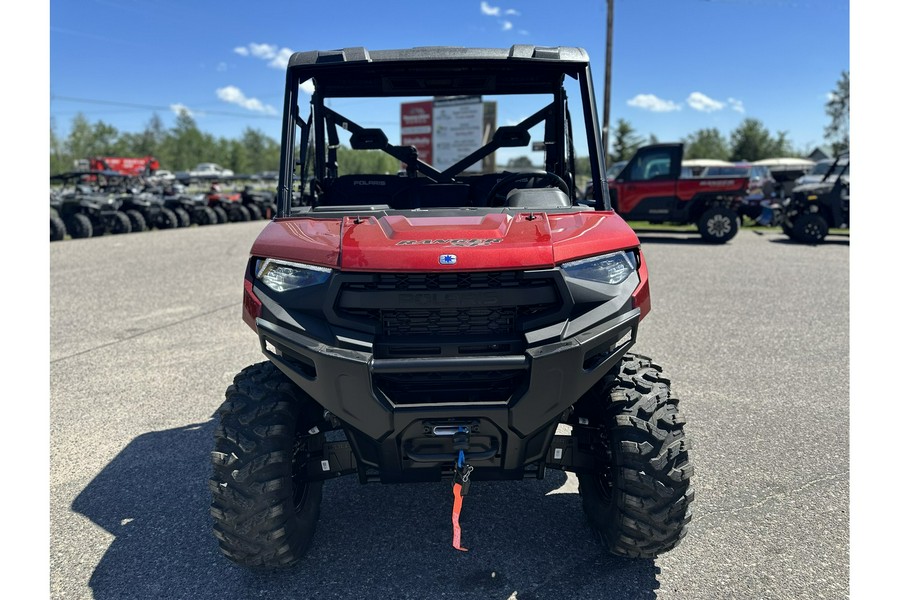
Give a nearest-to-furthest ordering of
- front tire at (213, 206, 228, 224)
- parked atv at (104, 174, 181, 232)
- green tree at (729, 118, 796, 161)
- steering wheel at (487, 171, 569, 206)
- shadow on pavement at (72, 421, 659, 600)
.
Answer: shadow on pavement at (72, 421, 659, 600)
steering wheel at (487, 171, 569, 206)
parked atv at (104, 174, 181, 232)
front tire at (213, 206, 228, 224)
green tree at (729, 118, 796, 161)

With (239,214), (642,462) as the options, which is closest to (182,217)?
(239,214)

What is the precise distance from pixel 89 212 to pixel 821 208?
18071mm

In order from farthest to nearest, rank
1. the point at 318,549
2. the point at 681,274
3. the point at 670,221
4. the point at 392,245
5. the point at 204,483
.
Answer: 1. the point at 670,221
2. the point at 681,274
3. the point at 204,483
4. the point at 318,549
5. the point at 392,245

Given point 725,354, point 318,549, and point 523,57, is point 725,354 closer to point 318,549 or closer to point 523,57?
point 523,57

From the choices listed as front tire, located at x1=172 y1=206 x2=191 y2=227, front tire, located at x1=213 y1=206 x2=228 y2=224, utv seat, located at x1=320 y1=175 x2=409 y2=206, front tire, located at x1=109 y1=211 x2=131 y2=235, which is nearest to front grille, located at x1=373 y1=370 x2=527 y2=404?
utv seat, located at x1=320 y1=175 x2=409 y2=206

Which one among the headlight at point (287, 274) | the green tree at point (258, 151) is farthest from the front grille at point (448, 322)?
the green tree at point (258, 151)

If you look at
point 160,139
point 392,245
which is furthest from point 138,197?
point 160,139

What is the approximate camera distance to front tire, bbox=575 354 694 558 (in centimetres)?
226

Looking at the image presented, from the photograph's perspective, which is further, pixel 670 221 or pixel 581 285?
→ pixel 670 221

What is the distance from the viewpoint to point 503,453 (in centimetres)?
222

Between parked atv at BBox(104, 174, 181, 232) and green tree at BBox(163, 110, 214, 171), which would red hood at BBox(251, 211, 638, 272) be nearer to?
parked atv at BBox(104, 174, 181, 232)

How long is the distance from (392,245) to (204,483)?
195 centimetres

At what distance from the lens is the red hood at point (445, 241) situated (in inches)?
81.4

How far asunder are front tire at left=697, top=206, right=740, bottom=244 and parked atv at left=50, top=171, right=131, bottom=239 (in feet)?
49.4
